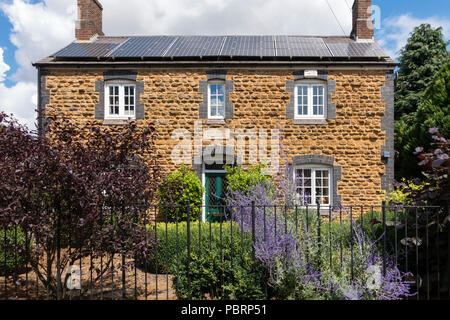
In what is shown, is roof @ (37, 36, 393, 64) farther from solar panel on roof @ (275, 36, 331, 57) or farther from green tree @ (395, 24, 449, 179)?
green tree @ (395, 24, 449, 179)

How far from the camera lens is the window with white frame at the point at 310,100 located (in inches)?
473

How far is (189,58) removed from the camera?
39.4ft

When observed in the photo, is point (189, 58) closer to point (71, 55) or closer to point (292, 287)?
point (71, 55)

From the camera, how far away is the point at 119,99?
12.1 metres

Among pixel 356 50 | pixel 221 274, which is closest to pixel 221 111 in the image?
pixel 356 50

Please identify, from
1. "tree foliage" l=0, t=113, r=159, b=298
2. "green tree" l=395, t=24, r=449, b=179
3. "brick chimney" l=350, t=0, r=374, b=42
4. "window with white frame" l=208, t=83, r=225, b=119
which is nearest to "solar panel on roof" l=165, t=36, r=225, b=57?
"window with white frame" l=208, t=83, r=225, b=119

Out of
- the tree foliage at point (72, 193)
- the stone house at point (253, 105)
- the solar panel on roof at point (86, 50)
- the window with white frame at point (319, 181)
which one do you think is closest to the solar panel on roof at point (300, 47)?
the stone house at point (253, 105)

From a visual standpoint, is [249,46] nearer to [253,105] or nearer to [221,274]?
[253,105]

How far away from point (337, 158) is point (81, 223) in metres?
9.22

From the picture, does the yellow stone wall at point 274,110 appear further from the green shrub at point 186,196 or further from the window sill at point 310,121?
the green shrub at point 186,196

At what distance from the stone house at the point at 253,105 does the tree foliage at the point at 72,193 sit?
20.9 feet

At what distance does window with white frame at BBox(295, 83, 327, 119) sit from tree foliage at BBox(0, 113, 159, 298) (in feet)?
25.4

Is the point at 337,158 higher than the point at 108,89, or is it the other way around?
the point at 108,89
